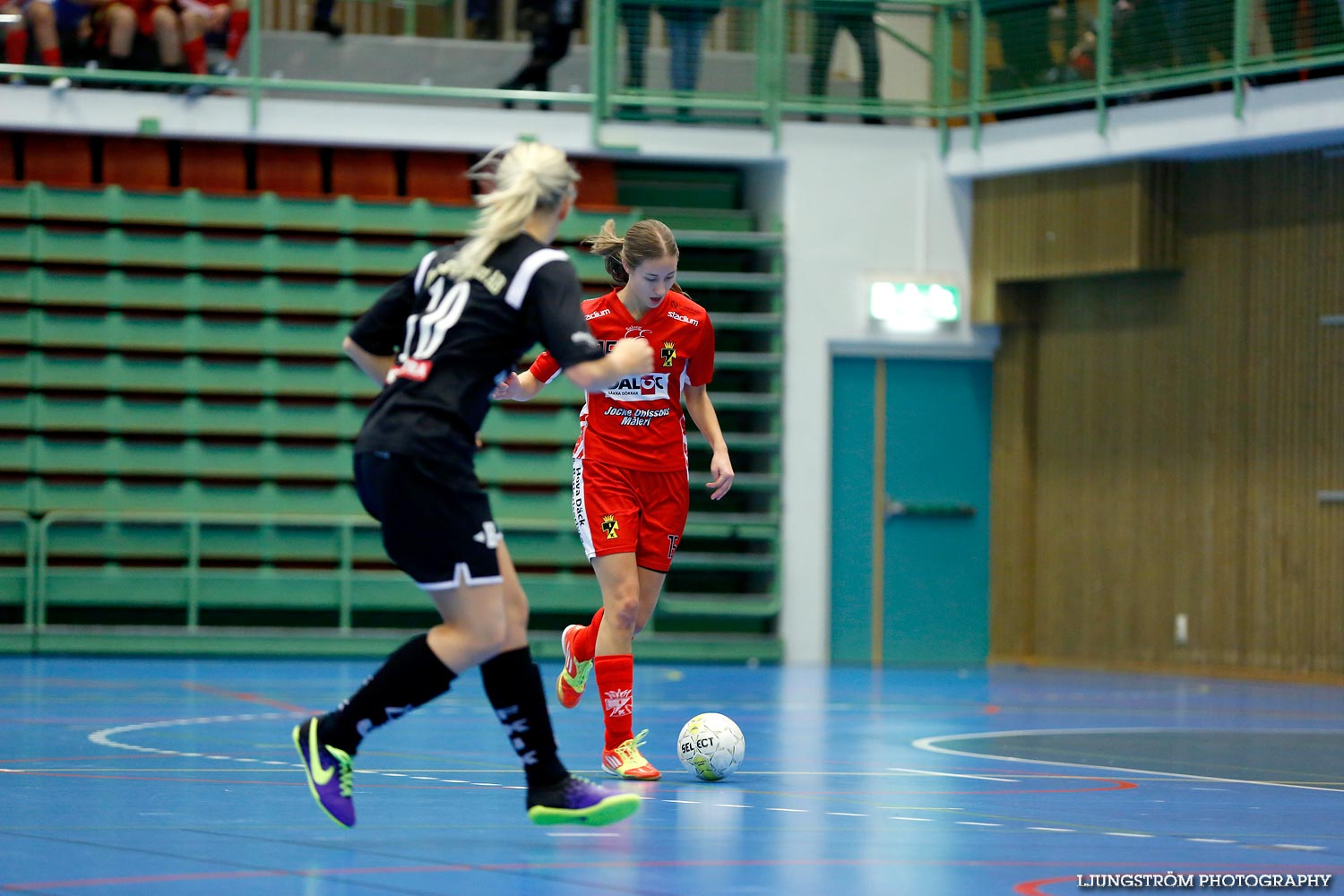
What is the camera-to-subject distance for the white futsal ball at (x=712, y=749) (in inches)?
247

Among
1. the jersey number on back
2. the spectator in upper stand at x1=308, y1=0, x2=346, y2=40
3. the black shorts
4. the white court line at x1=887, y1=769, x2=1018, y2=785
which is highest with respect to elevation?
the spectator in upper stand at x1=308, y1=0, x2=346, y2=40

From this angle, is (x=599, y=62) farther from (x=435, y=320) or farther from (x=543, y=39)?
(x=435, y=320)

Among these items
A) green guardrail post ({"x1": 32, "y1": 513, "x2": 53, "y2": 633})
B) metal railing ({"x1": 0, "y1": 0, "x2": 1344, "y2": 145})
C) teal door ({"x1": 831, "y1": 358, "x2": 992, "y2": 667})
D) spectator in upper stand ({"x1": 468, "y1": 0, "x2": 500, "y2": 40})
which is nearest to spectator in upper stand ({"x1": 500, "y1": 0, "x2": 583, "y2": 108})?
metal railing ({"x1": 0, "y1": 0, "x2": 1344, "y2": 145})

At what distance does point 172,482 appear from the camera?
14398 mm

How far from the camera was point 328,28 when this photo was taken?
48.4ft

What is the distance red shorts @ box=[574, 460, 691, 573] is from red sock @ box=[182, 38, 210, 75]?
343 inches

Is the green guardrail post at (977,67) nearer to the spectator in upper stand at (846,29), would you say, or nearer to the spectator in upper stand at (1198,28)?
the spectator in upper stand at (846,29)

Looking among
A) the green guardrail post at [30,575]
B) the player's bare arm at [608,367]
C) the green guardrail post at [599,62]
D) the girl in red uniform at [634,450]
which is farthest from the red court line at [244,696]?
the green guardrail post at [599,62]

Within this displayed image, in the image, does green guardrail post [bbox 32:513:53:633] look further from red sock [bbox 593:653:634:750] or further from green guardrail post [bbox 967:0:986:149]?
red sock [bbox 593:653:634:750]

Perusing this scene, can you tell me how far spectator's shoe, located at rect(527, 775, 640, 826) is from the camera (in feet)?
15.0

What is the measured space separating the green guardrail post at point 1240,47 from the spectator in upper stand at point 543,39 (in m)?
5.24

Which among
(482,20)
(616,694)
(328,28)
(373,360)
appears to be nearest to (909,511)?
(482,20)

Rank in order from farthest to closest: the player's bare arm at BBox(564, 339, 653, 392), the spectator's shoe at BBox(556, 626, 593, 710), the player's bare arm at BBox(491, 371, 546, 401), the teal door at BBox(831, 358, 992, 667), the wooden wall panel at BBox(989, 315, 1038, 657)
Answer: the wooden wall panel at BBox(989, 315, 1038, 657) < the teal door at BBox(831, 358, 992, 667) < the spectator's shoe at BBox(556, 626, 593, 710) < the player's bare arm at BBox(491, 371, 546, 401) < the player's bare arm at BBox(564, 339, 653, 392)

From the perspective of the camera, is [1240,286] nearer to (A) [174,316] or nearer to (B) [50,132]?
(A) [174,316]
